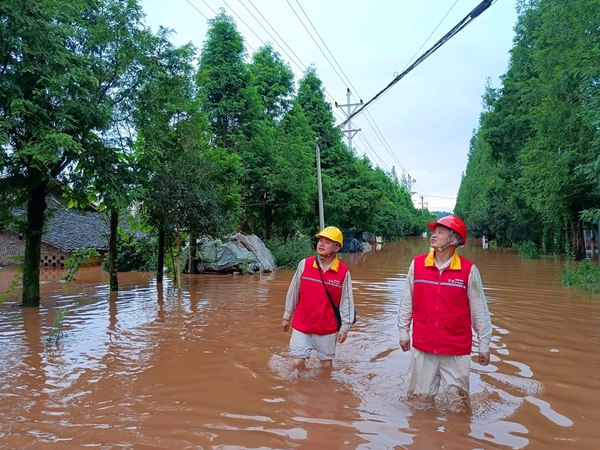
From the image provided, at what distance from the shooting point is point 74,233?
28891mm

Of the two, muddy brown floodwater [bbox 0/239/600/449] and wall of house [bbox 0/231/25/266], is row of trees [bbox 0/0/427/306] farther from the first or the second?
wall of house [bbox 0/231/25/266]

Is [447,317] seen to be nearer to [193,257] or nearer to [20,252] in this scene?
[193,257]

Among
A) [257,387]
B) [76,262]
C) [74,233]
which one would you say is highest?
[74,233]

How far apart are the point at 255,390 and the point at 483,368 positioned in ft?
9.12

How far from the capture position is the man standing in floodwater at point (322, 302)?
5.19 meters

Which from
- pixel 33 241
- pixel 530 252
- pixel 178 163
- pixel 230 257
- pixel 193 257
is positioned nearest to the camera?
pixel 33 241

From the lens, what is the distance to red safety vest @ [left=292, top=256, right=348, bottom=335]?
Answer: 5191 millimetres

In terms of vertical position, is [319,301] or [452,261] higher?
[452,261]

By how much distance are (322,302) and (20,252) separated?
26.4m

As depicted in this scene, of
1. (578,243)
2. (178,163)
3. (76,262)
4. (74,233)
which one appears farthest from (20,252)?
(578,243)

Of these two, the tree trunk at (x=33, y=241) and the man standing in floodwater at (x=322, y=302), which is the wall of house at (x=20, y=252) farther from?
the man standing in floodwater at (x=322, y=302)

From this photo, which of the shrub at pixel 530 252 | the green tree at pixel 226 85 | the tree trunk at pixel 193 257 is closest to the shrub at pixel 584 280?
the tree trunk at pixel 193 257

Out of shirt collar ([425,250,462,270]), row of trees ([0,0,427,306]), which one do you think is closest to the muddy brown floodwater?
→ shirt collar ([425,250,462,270])

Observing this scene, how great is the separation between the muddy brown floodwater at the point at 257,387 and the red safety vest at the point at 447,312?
2.09 ft
